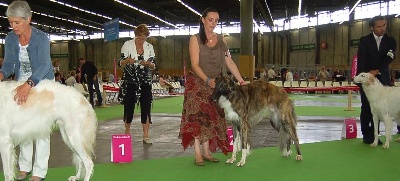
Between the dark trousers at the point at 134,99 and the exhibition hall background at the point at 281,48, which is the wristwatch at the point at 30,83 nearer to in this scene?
the dark trousers at the point at 134,99

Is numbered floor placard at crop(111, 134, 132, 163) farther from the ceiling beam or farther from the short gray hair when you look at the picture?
the ceiling beam

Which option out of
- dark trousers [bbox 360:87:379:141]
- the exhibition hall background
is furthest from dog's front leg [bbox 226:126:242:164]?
the exhibition hall background

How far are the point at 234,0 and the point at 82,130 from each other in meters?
30.0

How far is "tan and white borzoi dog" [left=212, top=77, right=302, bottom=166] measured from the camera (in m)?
4.59

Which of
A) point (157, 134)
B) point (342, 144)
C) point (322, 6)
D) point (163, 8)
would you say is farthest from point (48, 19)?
point (342, 144)

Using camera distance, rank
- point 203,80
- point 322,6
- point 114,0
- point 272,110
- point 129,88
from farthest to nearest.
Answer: point 322,6, point 114,0, point 129,88, point 272,110, point 203,80

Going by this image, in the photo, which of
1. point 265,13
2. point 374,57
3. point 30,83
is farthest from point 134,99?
point 265,13

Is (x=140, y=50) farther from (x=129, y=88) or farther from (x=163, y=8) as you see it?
(x=163, y=8)

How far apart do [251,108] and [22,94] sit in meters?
2.65

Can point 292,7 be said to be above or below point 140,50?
above

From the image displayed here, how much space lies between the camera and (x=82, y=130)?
359 centimetres

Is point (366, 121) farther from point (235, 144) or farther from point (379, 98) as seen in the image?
point (235, 144)

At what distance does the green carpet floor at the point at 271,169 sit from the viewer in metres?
4.17

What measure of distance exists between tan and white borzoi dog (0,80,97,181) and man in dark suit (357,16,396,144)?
440 centimetres
